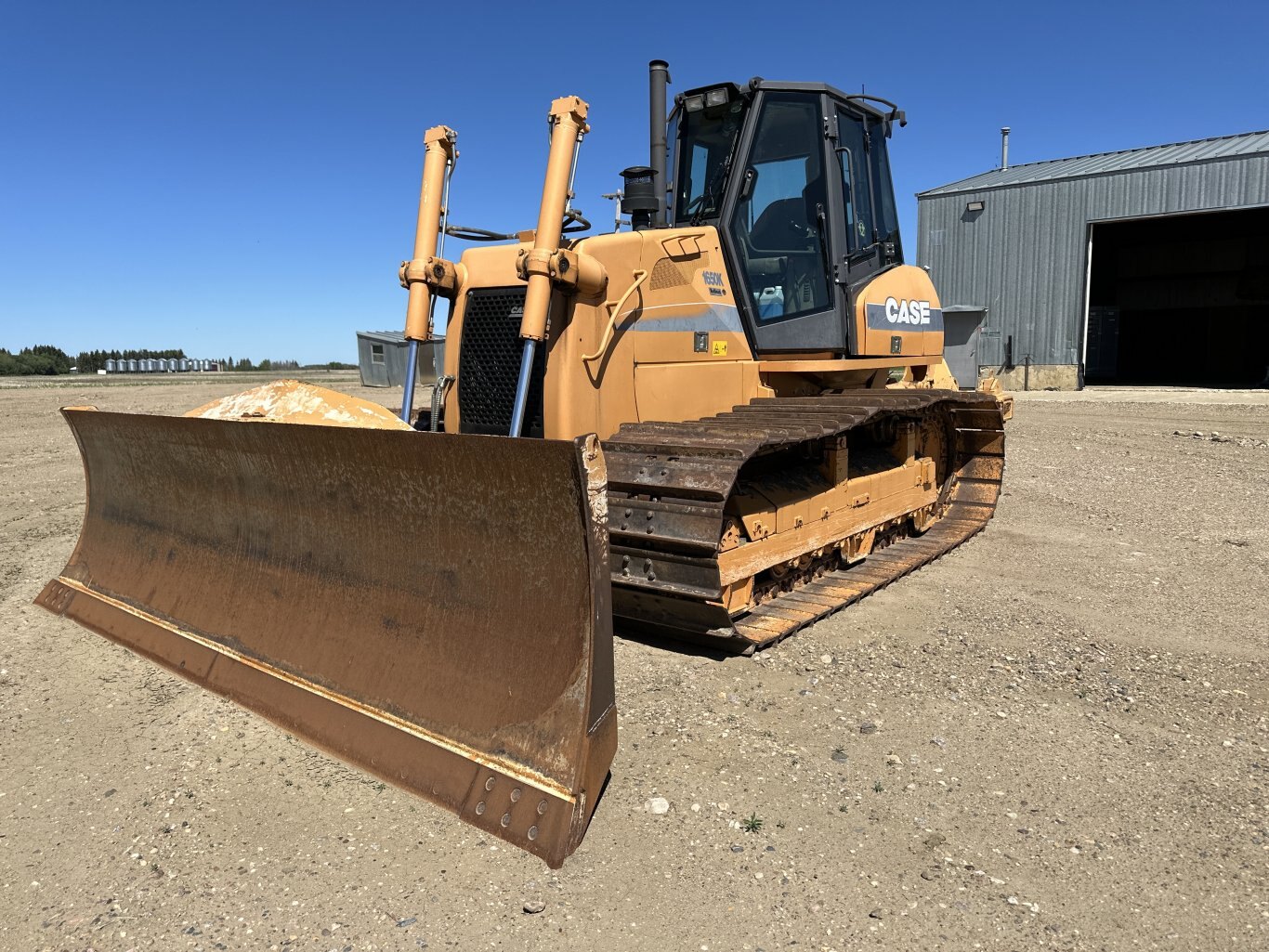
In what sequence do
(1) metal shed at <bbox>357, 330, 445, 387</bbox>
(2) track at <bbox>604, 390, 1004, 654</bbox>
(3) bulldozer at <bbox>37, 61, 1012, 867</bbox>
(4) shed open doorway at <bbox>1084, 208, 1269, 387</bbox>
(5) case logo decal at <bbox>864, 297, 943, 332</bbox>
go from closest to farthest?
1. (3) bulldozer at <bbox>37, 61, 1012, 867</bbox>
2. (2) track at <bbox>604, 390, 1004, 654</bbox>
3. (5) case logo decal at <bbox>864, 297, 943, 332</bbox>
4. (4) shed open doorway at <bbox>1084, 208, 1269, 387</bbox>
5. (1) metal shed at <bbox>357, 330, 445, 387</bbox>

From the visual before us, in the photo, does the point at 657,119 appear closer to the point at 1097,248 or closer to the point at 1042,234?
the point at 1042,234

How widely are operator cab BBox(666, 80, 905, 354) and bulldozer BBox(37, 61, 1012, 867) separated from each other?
0.7 inches

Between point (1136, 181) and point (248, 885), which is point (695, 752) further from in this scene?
point (1136, 181)

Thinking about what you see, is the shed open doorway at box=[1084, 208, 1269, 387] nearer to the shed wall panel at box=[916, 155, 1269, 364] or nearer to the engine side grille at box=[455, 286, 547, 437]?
the shed wall panel at box=[916, 155, 1269, 364]

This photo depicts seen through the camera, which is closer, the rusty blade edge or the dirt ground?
the dirt ground

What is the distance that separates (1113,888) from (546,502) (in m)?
2.05

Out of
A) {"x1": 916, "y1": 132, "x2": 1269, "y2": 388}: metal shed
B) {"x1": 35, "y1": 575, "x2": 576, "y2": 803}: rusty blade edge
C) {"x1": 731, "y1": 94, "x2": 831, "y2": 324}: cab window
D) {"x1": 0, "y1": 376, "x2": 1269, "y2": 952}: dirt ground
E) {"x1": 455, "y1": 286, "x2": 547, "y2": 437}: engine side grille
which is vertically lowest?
{"x1": 0, "y1": 376, "x2": 1269, "y2": 952}: dirt ground

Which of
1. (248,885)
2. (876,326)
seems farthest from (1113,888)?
(876,326)

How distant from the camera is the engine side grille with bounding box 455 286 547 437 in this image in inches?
204

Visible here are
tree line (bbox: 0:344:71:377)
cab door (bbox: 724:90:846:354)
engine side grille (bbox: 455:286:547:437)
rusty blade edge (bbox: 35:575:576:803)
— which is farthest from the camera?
tree line (bbox: 0:344:71:377)

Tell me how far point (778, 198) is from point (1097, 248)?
29.2 metres

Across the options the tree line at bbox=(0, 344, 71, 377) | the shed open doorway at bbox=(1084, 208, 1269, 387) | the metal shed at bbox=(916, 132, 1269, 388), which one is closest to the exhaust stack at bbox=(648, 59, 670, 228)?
the metal shed at bbox=(916, 132, 1269, 388)

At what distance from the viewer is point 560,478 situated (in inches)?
115

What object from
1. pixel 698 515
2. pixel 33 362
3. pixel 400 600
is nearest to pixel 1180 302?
pixel 698 515
